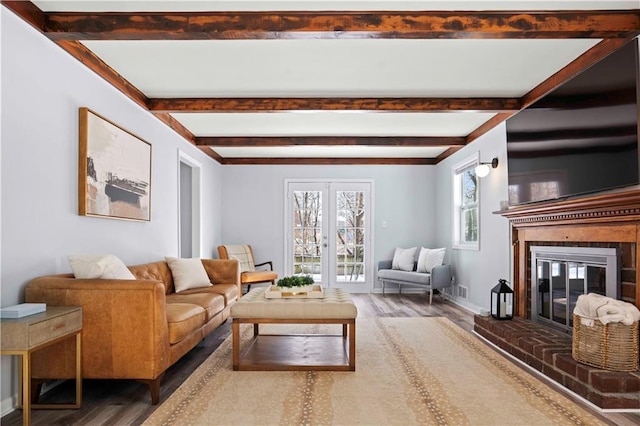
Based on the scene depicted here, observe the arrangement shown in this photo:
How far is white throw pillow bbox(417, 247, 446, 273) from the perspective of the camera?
699 centimetres

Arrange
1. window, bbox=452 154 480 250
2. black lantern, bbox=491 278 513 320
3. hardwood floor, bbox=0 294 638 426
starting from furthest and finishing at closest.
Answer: window, bbox=452 154 480 250 < black lantern, bbox=491 278 513 320 < hardwood floor, bbox=0 294 638 426

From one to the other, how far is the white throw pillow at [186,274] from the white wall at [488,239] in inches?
129

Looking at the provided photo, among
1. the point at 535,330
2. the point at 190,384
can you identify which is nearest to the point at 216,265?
the point at 190,384

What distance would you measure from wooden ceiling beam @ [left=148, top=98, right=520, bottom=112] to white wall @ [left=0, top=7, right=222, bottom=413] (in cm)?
95

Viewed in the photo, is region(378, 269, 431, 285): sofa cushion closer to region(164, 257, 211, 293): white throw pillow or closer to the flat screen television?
the flat screen television

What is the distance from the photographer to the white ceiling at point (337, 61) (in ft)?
9.24

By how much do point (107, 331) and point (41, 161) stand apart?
1.18m

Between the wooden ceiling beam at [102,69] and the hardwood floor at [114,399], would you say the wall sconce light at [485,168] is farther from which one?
the wooden ceiling beam at [102,69]

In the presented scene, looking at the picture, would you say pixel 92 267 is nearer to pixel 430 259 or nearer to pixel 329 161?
pixel 430 259

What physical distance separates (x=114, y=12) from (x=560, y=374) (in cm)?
372

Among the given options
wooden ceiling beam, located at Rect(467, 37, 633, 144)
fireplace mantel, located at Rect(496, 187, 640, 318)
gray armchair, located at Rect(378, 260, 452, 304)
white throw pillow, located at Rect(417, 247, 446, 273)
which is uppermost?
wooden ceiling beam, located at Rect(467, 37, 633, 144)

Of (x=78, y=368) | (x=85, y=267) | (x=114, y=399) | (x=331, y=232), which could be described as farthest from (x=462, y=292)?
(x=78, y=368)

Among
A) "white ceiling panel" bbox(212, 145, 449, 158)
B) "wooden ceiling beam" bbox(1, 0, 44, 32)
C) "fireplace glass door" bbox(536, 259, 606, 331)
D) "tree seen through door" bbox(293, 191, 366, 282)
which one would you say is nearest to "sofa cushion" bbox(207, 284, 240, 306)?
"white ceiling panel" bbox(212, 145, 449, 158)

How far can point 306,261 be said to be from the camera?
810 cm
